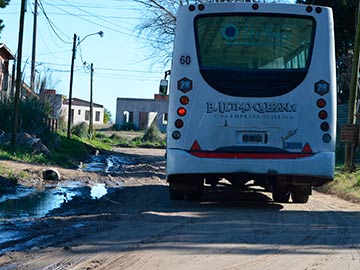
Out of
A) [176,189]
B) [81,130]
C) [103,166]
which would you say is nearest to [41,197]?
[176,189]

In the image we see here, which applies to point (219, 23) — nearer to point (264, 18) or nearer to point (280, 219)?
point (264, 18)

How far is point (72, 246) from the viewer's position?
306 inches

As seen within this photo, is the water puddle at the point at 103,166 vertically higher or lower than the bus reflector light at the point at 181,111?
lower

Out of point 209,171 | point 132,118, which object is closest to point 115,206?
point 209,171

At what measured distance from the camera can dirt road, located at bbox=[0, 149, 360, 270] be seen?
7.00 meters

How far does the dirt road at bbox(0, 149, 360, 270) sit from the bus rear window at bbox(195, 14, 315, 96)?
2286 mm

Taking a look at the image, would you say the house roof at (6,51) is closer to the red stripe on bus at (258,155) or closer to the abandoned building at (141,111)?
the red stripe on bus at (258,155)

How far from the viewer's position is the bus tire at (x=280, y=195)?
12534 mm

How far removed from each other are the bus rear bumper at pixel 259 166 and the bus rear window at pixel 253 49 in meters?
1.18

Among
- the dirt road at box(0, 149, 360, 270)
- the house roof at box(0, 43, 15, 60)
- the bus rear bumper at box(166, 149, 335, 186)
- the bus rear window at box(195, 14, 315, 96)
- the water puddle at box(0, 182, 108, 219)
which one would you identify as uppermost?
the house roof at box(0, 43, 15, 60)

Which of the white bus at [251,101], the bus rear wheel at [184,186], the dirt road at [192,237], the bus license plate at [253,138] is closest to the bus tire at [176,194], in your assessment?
the bus rear wheel at [184,186]

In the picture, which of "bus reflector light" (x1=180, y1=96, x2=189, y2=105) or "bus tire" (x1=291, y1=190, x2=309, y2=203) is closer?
"bus reflector light" (x1=180, y1=96, x2=189, y2=105)

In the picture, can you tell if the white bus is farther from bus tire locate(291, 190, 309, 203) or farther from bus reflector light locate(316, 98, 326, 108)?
bus tire locate(291, 190, 309, 203)

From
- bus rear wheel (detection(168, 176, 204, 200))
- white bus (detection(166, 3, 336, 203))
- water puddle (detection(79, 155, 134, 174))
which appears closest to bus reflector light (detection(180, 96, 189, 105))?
white bus (detection(166, 3, 336, 203))
